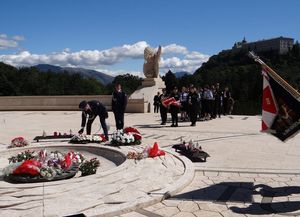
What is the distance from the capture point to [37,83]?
7706 centimetres

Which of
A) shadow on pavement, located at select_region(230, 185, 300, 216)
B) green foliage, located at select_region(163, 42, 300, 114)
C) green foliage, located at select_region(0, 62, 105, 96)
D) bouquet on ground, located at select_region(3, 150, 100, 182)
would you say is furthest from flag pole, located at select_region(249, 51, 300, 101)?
green foliage, located at select_region(0, 62, 105, 96)

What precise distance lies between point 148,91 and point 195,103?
10170 mm

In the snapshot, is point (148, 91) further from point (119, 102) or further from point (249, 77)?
point (249, 77)

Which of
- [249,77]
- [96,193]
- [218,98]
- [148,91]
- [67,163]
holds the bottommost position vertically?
[96,193]

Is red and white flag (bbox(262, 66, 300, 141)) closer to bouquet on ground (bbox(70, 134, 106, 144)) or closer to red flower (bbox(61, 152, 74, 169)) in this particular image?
red flower (bbox(61, 152, 74, 169))

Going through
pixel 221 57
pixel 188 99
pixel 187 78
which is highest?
pixel 221 57

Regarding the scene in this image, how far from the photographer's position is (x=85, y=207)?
6.03 m

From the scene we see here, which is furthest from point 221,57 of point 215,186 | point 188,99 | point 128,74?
point 215,186

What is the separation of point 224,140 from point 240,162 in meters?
3.76

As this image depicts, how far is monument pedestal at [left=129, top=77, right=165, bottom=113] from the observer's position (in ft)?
87.6

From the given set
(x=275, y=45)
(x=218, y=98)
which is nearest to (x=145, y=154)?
(x=218, y=98)

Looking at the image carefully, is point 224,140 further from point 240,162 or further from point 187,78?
point 187,78

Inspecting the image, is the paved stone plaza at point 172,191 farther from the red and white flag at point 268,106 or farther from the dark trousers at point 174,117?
the dark trousers at point 174,117

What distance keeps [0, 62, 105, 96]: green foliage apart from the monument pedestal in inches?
1736
